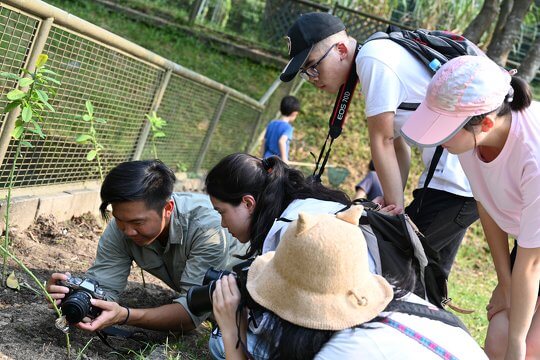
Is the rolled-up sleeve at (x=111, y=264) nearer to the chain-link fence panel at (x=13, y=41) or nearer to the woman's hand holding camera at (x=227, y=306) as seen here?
the chain-link fence panel at (x=13, y=41)

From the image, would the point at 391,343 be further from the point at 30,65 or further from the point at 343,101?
the point at 30,65

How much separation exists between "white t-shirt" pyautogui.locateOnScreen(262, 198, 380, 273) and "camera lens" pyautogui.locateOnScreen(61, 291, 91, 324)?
2.78 feet

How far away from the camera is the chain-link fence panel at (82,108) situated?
4.00m

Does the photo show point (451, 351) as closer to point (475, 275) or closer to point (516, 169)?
point (516, 169)

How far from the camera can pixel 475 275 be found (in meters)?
8.52

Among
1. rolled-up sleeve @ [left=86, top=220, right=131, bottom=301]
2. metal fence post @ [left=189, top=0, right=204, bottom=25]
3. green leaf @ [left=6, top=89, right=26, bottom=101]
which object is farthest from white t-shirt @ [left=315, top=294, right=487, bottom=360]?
metal fence post @ [left=189, top=0, right=204, bottom=25]

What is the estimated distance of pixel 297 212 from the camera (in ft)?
8.73

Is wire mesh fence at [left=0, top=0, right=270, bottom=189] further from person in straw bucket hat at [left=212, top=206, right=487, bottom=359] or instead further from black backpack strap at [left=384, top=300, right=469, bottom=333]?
black backpack strap at [left=384, top=300, right=469, bottom=333]

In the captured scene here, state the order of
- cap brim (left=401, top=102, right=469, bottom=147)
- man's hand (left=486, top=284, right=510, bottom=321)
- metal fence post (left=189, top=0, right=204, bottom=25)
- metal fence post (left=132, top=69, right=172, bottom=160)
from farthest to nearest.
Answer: metal fence post (left=189, top=0, right=204, bottom=25)
metal fence post (left=132, top=69, right=172, bottom=160)
man's hand (left=486, top=284, right=510, bottom=321)
cap brim (left=401, top=102, right=469, bottom=147)

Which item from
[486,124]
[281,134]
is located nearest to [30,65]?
[486,124]

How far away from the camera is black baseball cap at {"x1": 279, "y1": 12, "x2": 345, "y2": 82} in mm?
3174

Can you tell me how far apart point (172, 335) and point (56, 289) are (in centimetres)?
71

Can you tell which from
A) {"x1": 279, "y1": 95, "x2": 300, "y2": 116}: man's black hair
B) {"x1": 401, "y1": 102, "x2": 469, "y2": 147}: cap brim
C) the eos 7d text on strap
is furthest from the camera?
{"x1": 279, "y1": 95, "x2": 300, "y2": 116}: man's black hair

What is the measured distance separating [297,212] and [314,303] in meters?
0.77
